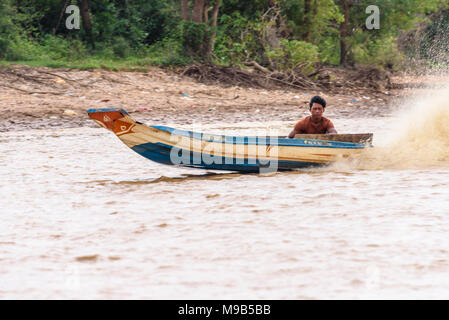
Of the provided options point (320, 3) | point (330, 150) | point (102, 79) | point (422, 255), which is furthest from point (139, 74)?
point (422, 255)

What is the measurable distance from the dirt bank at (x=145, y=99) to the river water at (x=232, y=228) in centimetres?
412

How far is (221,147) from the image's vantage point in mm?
7176

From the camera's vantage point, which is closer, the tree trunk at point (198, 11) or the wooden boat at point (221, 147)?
the wooden boat at point (221, 147)

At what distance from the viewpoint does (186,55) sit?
18.2 metres

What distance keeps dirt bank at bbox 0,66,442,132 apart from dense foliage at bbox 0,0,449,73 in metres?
1.64

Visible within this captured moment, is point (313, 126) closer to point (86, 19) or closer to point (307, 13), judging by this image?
point (86, 19)

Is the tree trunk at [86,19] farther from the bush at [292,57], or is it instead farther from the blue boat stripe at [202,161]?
the blue boat stripe at [202,161]

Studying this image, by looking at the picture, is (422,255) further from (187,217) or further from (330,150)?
(330,150)

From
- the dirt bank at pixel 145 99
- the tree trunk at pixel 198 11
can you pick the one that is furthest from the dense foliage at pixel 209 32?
the dirt bank at pixel 145 99

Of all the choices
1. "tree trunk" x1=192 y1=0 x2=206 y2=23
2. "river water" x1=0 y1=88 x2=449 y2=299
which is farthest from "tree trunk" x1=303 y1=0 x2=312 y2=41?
"river water" x1=0 y1=88 x2=449 y2=299

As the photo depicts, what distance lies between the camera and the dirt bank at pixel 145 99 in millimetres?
12852

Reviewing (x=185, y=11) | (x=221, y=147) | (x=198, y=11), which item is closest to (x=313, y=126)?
(x=221, y=147)

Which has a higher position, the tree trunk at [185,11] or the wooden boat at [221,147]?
the tree trunk at [185,11]
